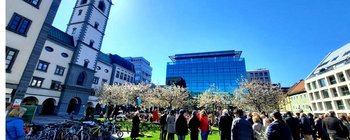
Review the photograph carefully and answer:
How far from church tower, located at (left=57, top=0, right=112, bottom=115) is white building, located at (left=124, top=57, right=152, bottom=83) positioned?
49463 millimetres

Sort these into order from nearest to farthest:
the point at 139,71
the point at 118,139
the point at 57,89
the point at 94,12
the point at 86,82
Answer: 1. the point at 118,139
2. the point at 57,89
3. the point at 86,82
4. the point at 94,12
5. the point at 139,71

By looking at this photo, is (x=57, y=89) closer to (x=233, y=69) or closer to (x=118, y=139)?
(x=118, y=139)

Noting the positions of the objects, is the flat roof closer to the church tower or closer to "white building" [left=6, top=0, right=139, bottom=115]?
"white building" [left=6, top=0, right=139, bottom=115]

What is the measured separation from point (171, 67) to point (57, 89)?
67.7 metres

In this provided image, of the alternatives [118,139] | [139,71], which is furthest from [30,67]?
[139,71]

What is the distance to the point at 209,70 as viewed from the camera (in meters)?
87.8

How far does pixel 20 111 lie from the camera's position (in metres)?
4.06

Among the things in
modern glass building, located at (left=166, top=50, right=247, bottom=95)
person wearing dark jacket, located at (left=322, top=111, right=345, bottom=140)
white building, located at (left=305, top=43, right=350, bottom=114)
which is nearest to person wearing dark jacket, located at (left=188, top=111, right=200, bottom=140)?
person wearing dark jacket, located at (left=322, top=111, right=345, bottom=140)

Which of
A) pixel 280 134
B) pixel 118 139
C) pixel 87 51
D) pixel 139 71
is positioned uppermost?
pixel 139 71

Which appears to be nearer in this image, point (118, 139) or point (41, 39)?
point (118, 139)

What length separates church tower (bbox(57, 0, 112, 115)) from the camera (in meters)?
33.0

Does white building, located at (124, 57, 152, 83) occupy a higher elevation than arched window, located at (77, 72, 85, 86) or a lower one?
higher

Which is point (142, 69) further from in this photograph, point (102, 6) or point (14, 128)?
point (14, 128)

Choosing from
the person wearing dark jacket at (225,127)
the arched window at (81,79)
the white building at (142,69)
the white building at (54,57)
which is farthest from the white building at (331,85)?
the white building at (142,69)
